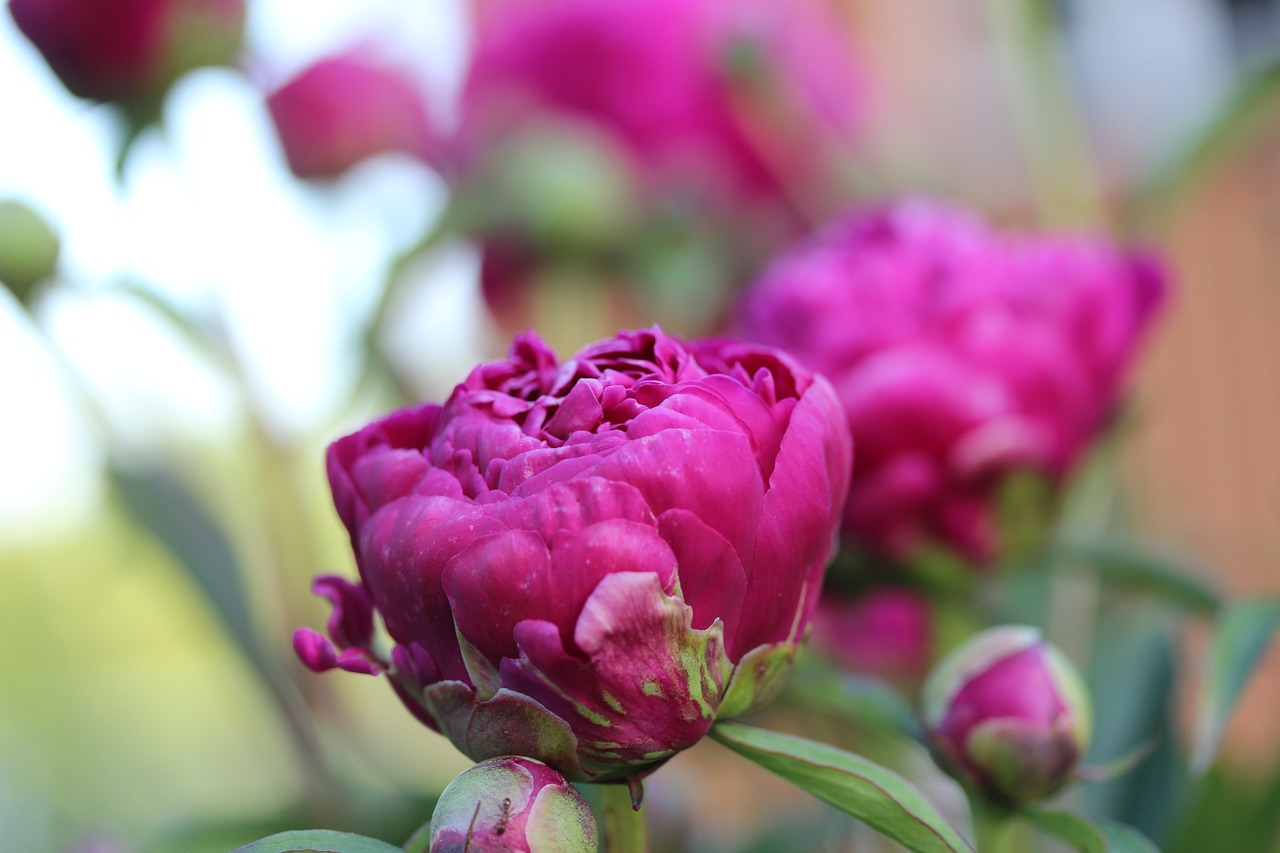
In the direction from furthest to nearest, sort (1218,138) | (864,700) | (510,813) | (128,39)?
(1218,138)
(128,39)
(864,700)
(510,813)

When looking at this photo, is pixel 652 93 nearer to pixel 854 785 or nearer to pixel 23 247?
pixel 23 247

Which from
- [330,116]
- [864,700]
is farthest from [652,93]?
[864,700]

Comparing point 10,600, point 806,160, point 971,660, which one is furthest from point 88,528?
point 971,660

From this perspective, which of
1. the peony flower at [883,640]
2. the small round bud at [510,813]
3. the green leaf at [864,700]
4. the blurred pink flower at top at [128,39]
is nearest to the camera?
the small round bud at [510,813]

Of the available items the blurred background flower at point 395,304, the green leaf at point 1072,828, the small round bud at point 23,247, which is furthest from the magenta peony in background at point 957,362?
the small round bud at point 23,247

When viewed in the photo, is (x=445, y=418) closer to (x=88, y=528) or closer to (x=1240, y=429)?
(x=88, y=528)

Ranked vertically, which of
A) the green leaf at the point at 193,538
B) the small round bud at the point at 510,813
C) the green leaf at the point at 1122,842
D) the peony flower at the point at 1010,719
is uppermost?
the small round bud at the point at 510,813

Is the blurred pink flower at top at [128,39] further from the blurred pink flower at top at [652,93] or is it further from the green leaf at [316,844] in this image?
the green leaf at [316,844]
